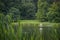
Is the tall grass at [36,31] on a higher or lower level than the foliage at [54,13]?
lower

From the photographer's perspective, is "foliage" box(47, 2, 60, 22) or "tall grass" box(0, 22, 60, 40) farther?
"foliage" box(47, 2, 60, 22)

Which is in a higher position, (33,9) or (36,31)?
(33,9)

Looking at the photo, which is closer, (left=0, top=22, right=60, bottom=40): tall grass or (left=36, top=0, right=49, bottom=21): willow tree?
(left=0, top=22, right=60, bottom=40): tall grass

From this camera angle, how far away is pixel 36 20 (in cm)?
201

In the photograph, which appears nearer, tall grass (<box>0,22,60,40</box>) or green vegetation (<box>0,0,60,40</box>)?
tall grass (<box>0,22,60,40</box>)

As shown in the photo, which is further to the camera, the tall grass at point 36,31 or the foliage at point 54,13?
the foliage at point 54,13

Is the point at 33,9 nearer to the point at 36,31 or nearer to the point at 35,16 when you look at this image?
the point at 35,16

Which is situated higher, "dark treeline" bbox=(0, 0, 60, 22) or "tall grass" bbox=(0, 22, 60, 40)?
"dark treeline" bbox=(0, 0, 60, 22)

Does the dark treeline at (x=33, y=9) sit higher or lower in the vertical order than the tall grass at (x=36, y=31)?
higher

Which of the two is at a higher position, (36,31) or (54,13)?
(54,13)

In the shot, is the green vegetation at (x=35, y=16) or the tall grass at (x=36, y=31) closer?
the tall grass at (x=36, y=31)

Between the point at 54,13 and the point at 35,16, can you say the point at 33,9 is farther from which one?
the point at 54,13

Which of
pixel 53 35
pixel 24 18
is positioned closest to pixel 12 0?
pixel 24 18

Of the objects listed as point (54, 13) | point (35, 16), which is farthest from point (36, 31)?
point (54, 13)
